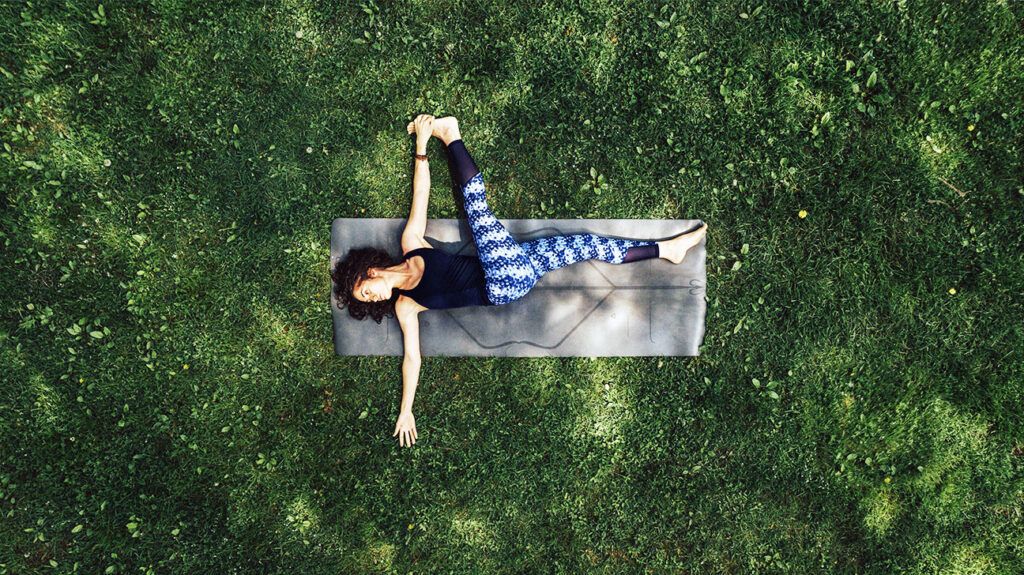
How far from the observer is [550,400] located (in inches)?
203

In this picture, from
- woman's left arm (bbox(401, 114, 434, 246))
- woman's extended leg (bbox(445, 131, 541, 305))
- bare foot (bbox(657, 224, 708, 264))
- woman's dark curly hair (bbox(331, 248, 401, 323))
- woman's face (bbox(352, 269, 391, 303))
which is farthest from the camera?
bare foot (bbox(657, 224, 708, 264))

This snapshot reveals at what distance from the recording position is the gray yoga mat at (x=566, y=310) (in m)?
5.12

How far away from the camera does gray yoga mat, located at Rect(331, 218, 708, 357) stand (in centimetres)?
512

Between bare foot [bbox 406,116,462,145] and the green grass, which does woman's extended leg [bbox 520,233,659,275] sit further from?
bare foot [bbox 406,116,462,145]

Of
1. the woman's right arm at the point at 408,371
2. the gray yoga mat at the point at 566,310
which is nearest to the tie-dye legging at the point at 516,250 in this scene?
the gray yoga mat at the point at 566,310

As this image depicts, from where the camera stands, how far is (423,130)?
4.98 meters

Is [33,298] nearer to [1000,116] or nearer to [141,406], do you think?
[141,406]

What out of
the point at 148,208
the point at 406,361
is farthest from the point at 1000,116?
the point at 148,208

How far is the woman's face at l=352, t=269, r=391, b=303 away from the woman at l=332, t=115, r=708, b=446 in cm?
1

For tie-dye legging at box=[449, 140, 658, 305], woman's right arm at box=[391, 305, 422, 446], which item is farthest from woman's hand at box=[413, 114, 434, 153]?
woman's right arm at box=[391, 305, 422, 446]

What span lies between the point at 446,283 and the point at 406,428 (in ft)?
5.08

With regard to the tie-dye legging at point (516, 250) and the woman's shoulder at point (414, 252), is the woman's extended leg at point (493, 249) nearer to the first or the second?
the tie-dye legging at point (516, 250)

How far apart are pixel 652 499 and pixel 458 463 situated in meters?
1.98

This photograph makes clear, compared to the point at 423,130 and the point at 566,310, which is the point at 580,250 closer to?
the point at 566,310
